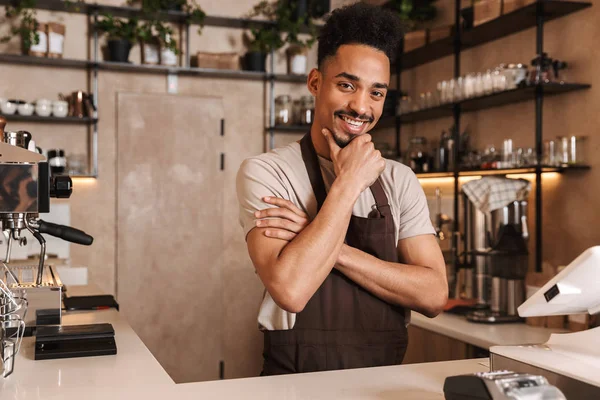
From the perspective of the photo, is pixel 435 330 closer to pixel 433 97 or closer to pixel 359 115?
pixel 359 115

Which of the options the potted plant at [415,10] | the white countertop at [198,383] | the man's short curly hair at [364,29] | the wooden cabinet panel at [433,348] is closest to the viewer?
the white countertop at [198,383]

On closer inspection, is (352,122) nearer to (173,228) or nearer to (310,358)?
(310,358)

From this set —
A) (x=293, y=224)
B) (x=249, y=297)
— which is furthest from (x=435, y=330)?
(x=249, y=297)

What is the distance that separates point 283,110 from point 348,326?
3545mm

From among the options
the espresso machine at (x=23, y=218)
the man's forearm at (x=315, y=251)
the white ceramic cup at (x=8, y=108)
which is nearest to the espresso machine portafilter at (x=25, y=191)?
the espresso machine at (x=23, y=218)

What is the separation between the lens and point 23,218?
170 centimetres

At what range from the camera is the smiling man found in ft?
5.29

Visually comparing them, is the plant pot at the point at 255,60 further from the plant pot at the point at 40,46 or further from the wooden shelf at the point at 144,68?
the plant pot at the point at 40,46

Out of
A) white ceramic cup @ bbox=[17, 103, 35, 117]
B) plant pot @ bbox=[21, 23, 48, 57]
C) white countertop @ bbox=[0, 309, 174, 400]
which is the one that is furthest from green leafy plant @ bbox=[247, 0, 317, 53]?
white countertop @ bbox=[0, 309, 174, 400]

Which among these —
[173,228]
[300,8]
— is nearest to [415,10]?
[300,8]

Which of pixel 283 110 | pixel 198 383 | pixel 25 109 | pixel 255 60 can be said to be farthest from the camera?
pixel 283 110

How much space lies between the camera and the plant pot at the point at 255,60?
492cm

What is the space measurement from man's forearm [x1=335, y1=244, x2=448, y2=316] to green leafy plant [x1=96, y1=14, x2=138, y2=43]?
3435mm

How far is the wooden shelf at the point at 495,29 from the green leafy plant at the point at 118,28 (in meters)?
1.89
